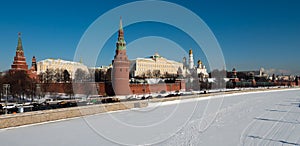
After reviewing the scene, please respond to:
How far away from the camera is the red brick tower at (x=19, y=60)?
34.0m

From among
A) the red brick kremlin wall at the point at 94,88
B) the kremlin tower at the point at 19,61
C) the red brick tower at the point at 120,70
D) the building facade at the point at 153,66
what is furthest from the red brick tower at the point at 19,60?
the building facade at the point at 153,66

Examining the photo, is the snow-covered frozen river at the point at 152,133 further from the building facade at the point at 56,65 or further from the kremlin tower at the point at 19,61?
the building facade at the point at 56,65

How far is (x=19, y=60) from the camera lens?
113 ft

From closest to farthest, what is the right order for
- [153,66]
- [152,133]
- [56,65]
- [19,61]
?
[152,133] → [19,61] → [56,65] → [153,66]

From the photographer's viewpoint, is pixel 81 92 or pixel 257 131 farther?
pixel 81 92

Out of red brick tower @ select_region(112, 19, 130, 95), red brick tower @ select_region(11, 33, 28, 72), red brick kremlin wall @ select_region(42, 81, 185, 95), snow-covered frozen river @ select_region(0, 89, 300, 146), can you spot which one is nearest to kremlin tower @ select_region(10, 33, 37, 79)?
red brick tower @ select_region(11, 33, 28, 72)

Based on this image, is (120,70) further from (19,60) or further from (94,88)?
(19,60)

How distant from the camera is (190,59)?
63.9m

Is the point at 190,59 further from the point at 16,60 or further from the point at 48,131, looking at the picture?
the point at 48,131

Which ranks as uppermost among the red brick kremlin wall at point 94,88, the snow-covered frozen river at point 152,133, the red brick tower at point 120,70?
the red brick tower at point 120,70

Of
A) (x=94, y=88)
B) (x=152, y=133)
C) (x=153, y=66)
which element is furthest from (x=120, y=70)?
(x=153, y=66)

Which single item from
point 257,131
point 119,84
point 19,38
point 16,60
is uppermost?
point 19,38

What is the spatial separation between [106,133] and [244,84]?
160ft

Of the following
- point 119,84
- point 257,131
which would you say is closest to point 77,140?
point 257,131
